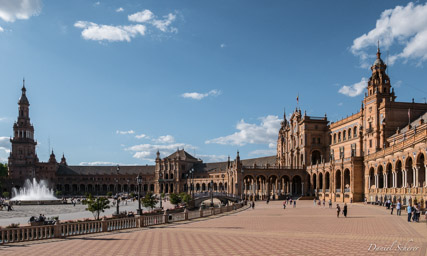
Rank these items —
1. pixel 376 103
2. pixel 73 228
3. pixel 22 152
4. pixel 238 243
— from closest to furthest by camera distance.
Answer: pixel 238 243
pixel 73 228
pixel 376 103
pixel 22 152

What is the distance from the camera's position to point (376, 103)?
76188mm

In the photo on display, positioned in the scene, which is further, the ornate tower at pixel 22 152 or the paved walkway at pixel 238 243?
the ornate tower at pixel 22 152

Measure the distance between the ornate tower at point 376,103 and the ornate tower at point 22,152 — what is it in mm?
139021

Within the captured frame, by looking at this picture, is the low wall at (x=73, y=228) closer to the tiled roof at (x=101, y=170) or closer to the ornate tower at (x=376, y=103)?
the ornate tower at (x=376, y=103)

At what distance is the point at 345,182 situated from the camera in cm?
8100

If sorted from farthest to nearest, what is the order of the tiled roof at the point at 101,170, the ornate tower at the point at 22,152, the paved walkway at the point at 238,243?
the tiled roof at the point at 101,170 < the ornate tower at the point at 22,152 < the paved walkway at the point at 238,243

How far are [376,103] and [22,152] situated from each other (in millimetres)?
144371

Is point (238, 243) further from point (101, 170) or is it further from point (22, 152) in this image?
point (101, 170)

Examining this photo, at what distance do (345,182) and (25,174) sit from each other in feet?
447

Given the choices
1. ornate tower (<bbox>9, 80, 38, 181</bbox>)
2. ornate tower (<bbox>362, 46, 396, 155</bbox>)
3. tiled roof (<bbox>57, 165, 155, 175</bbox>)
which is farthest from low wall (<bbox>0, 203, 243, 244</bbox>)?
ornate tower (<bbox>9, 80, 38, 181</bbox>)

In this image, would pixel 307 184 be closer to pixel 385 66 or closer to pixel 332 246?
pixel 385 66

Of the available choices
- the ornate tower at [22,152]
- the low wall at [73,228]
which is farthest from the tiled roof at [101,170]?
the low wall at [73,228]

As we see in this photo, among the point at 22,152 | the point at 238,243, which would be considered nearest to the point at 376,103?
the point at 238,243

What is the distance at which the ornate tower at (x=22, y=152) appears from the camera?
173 meters
